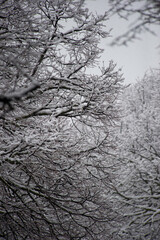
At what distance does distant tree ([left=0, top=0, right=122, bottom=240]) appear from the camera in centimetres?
305

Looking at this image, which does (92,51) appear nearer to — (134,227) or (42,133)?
(42,133)

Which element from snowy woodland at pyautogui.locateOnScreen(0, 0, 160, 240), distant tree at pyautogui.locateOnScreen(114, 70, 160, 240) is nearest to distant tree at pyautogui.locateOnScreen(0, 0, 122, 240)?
snowy woodland at pyautogui.locateOnScreen(0, 0, 160, 240)

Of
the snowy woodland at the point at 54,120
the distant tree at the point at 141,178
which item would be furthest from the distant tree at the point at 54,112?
the distant tree at the point at 141,178

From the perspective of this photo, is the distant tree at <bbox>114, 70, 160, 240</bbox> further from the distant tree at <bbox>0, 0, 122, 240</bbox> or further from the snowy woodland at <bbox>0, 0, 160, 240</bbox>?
the distant tree at <bbox>0, 0, 122, 240</bbox>

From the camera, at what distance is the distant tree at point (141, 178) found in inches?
220

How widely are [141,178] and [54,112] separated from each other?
4329mm

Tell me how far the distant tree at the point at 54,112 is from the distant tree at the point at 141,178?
1.83 meters

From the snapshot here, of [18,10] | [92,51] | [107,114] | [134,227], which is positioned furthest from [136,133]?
[18,10]

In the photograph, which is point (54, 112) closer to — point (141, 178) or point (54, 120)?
point (54, 120)

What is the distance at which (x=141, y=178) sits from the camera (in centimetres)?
599

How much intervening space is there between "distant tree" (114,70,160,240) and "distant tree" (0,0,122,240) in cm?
183

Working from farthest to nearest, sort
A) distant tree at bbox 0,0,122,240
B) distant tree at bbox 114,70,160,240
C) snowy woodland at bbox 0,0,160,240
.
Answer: distant tree at bbox 114,70,160,240 → distant tree at bbox 0,0,122,240 → snowy woodland at bbox 0,0,160,240

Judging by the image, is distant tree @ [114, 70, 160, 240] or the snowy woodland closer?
the snowy woodland

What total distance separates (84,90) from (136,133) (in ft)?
13.5
